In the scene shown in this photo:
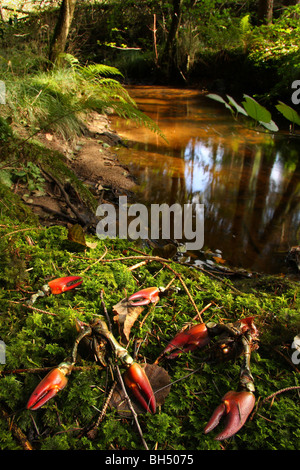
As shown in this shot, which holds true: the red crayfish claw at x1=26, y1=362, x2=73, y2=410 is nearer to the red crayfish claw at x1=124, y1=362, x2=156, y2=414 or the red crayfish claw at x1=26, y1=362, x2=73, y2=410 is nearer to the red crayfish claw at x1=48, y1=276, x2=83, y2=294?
the red crayfish claw at x1=124, y1=362, x2=156, y2=414

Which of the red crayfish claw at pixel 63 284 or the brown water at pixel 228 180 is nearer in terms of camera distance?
the red crayfish claw at pixel 63 284

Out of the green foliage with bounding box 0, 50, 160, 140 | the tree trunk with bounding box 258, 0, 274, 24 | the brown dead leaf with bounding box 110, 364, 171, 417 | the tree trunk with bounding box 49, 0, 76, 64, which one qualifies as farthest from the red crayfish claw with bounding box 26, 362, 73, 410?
the tree trunk with bounding box 258, 0, 274, 24

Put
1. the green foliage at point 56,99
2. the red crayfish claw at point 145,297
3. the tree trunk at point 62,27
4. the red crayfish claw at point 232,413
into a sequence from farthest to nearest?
the tree trunk at point 62,27 → the green foliage at point 56,99 → the red crayfish claw at point 145,297 → the red crayfish claw at point 232,413

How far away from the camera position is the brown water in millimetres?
3428

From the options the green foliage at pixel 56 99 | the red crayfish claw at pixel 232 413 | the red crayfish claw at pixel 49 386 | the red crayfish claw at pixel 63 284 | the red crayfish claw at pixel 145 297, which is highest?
the green foliage at pixel 56 99

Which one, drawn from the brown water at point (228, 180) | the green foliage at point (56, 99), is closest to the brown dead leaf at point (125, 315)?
the brown water at point (228, 180)

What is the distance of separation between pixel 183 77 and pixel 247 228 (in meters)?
9.79

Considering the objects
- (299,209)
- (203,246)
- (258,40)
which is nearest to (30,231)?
(203,246)

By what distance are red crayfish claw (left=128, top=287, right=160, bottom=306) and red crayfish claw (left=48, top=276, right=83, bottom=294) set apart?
286 mm

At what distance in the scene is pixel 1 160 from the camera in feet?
8.63

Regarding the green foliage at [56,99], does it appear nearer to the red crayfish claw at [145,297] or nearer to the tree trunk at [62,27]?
the tree trunk at [62,27]

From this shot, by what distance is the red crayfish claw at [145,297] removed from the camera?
134cm

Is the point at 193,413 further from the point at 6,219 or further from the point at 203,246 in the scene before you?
the point at 203,246

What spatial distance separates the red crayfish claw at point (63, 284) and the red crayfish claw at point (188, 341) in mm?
527
